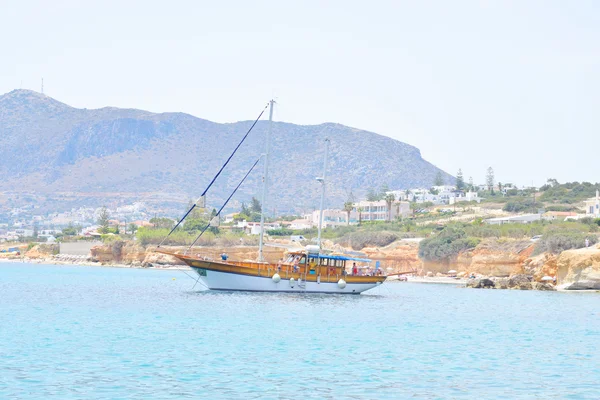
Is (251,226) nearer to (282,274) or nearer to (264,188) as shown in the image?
(264,188)

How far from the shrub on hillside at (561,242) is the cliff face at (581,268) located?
41.2ft

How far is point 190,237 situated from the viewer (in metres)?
130

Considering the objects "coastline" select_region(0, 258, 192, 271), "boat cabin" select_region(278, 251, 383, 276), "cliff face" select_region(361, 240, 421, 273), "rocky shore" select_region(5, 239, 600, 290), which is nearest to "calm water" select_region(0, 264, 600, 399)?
"boat cabin" select_region(278, 251, 383, 276)

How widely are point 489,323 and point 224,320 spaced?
1208cm

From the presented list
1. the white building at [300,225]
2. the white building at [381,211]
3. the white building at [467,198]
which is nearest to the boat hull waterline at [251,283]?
the white building at [300,225]

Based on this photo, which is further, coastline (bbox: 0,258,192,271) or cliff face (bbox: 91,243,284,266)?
coastline (bbox: 0,258,192,271)

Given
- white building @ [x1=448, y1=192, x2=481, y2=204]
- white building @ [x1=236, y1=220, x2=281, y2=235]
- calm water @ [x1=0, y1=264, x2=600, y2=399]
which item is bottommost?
calm water @ [x1=0, y1=264, x2=600, y2=399]

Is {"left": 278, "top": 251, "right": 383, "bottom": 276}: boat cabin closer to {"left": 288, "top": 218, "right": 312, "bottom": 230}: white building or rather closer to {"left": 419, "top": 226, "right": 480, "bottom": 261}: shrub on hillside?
{"left": 419, "top": 226, "right": 480, "bottom": 261}: shrub on hillside

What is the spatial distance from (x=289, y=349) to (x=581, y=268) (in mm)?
40062

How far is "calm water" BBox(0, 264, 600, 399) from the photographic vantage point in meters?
22.4

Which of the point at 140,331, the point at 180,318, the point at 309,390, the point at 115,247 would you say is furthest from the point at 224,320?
the point at 115,247

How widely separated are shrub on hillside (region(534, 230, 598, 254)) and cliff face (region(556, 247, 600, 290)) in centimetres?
1255

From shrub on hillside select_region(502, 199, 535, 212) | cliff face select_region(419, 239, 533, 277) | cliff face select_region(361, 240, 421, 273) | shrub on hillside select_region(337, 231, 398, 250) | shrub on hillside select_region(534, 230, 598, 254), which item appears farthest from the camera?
shrub on hillside select_region(502, 199, 535, 212)

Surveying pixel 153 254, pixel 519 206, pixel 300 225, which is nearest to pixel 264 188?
pixel 153 254
